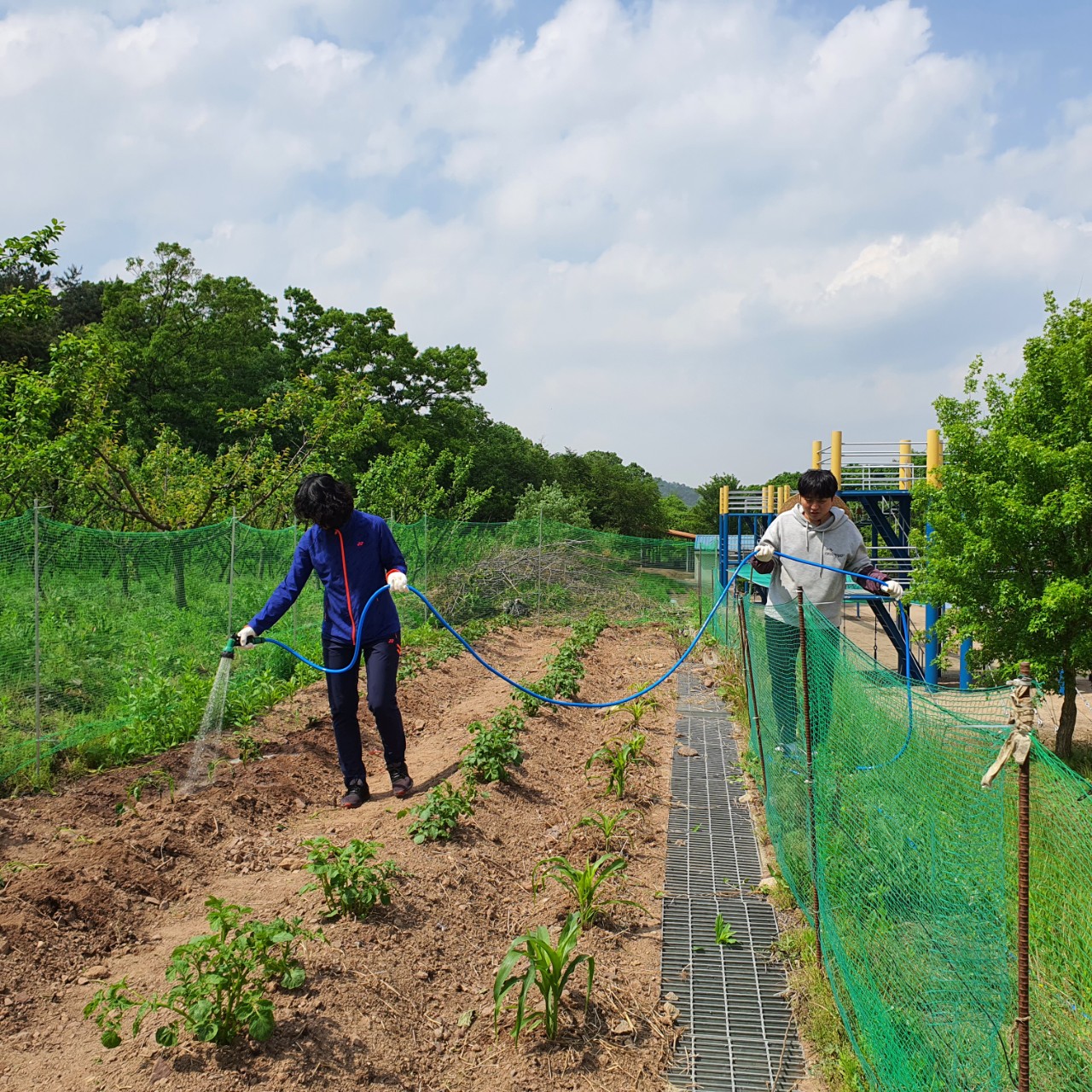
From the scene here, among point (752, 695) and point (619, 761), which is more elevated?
point (752, 695)

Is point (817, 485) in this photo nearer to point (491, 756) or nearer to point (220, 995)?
point (491, 756)

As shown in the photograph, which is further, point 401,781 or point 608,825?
point 401,781

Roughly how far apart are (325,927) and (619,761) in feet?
7.63

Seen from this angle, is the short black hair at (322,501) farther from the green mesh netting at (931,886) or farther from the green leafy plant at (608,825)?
the green mesh netting at (931,886)

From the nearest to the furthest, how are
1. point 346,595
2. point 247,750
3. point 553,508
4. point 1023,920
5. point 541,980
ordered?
1. point 1023,920
2. point 541,980
3. point 346,595
4. point 247,750
5. point 553,508

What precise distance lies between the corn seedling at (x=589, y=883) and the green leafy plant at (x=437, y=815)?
0.48 metres

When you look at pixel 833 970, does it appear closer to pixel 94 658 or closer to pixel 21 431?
pixel 94 658

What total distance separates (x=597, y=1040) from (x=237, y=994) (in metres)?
1.14

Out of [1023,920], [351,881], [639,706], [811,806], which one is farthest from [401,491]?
[1023,920]

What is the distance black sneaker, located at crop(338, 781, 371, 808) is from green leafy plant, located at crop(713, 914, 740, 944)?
220 cm

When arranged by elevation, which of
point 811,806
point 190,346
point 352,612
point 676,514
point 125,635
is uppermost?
point 190,346

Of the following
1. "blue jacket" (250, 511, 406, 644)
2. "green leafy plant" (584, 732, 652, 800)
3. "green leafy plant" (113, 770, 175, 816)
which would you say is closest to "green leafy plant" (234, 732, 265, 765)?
"green leafy plant" (113, 770, 175, 816)

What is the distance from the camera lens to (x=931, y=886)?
3314mm

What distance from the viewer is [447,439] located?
35.8 m
